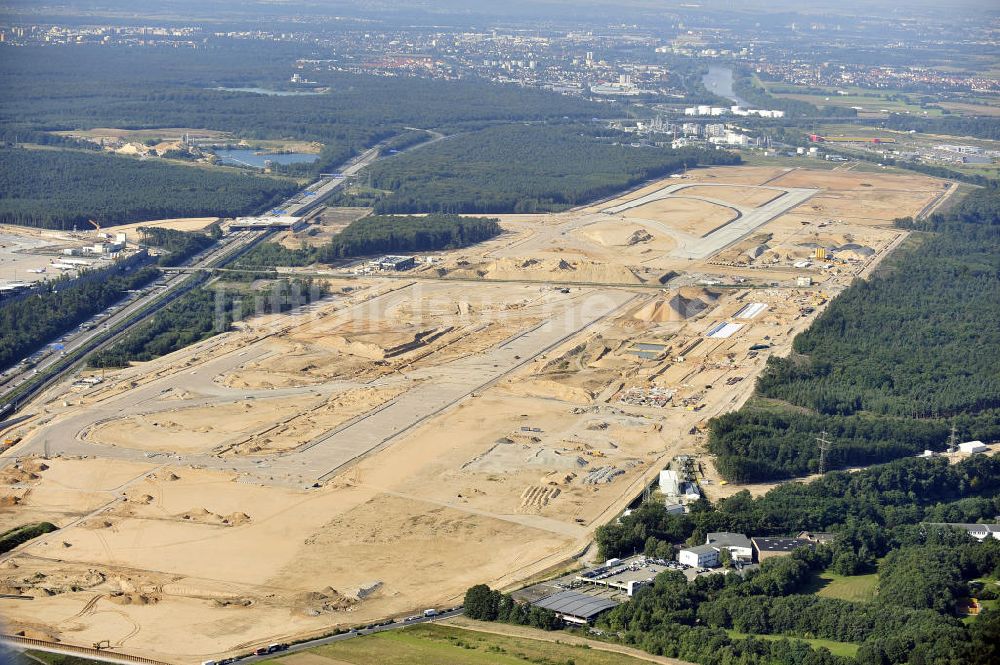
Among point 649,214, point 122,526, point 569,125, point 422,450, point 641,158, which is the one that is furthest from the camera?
point 569,125

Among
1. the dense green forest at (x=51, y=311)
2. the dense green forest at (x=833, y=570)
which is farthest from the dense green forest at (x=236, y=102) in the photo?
the dense green forest at (x=833, y=570)

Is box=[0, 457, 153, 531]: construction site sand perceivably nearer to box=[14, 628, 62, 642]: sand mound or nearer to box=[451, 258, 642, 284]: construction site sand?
box=[14, 628, 62, 642]: sand mound

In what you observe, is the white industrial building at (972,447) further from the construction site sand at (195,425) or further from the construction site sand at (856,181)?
the construction site sand at (856,181)

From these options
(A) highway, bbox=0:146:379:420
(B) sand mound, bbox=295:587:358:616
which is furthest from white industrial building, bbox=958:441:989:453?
(A) highway, bbox=0:146:379:420

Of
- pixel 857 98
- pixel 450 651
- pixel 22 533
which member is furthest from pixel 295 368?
pixel 857 98

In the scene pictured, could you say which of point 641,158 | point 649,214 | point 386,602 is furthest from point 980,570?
point 641,158

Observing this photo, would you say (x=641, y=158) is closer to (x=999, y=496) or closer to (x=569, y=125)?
(x=569, y=125)
